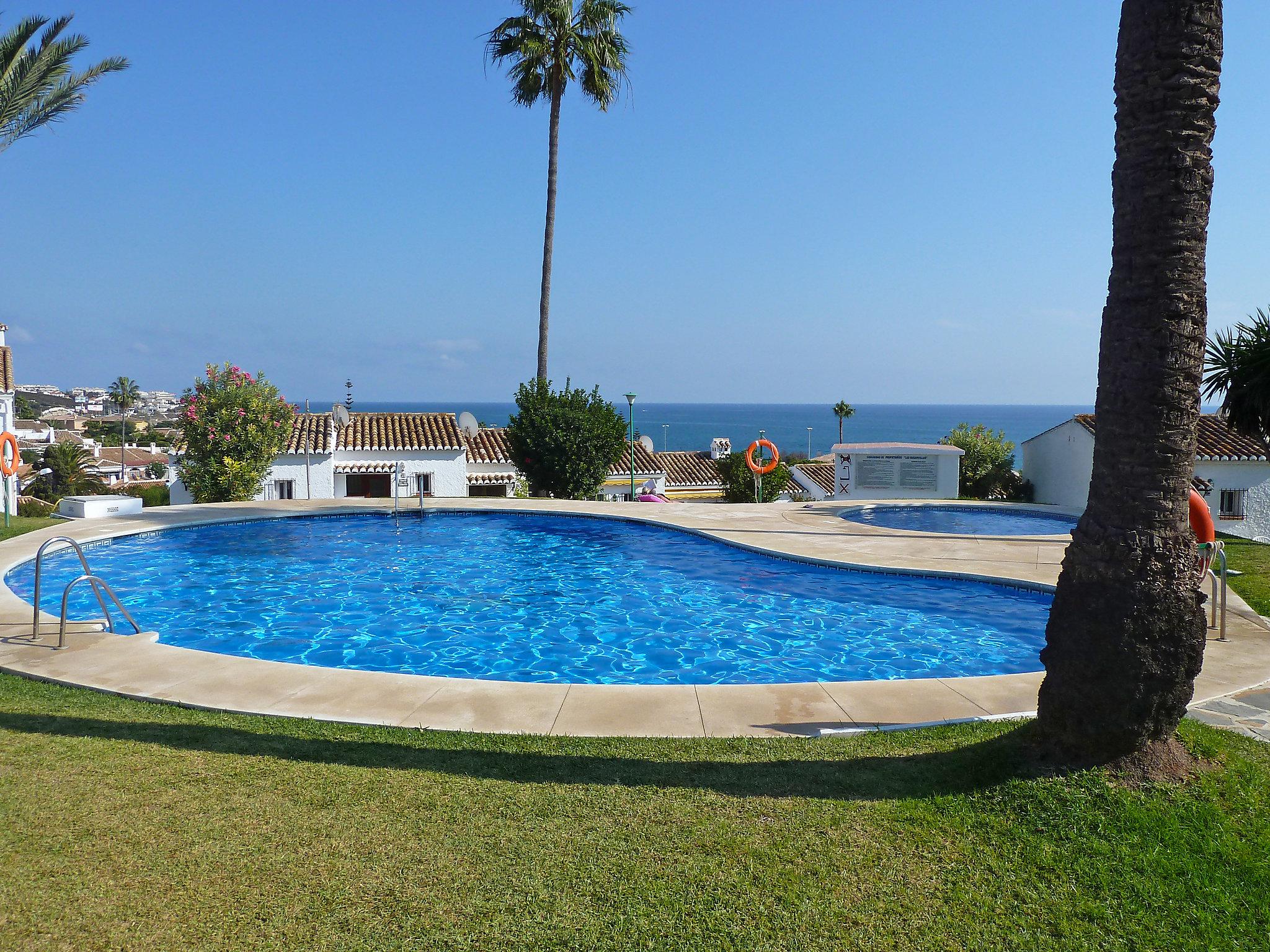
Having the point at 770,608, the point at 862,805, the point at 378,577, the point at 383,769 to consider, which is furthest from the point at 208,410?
the point at 862,805

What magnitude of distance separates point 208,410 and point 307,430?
11.8m

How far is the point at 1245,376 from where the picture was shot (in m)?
15.2

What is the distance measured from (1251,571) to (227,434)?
2238 cm

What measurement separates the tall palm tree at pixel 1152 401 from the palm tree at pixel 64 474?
54.6m

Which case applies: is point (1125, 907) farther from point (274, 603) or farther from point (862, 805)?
point (274, 603)

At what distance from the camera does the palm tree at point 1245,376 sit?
14859 mm

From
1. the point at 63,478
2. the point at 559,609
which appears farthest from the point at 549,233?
the point at 63,478

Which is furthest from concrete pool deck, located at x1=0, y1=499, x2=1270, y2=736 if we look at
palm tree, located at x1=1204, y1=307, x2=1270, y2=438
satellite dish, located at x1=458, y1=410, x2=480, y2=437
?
satellite dish, located at x1=458, y1=410, x2=480, y2=437

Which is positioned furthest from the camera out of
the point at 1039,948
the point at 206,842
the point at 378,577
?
the point at 378,577

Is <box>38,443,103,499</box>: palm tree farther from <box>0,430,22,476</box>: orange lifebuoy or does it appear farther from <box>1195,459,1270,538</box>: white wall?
<box>1195,459,1270,538</box>: white wall

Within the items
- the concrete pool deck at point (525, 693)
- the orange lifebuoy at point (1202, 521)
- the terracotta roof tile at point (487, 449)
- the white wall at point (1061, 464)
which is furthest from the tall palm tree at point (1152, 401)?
the terracotta roof tile at point (487, 449)

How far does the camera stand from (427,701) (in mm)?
6375

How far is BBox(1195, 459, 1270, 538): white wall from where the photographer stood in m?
25.8

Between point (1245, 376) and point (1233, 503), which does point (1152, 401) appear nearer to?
point (1245, 376)
